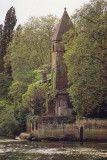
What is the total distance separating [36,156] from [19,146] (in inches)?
295

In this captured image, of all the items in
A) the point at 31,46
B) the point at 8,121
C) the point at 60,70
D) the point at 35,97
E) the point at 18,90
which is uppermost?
the point at 31,46

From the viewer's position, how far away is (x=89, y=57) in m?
40.2

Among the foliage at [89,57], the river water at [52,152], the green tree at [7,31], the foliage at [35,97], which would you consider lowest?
the river water at [52,152]

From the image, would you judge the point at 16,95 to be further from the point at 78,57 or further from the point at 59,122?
the point at 78,57

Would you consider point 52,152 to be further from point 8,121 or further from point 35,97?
point 8,121

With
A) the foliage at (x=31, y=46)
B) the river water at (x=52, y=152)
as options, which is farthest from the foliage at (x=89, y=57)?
the foliage at (x=31, y=46)

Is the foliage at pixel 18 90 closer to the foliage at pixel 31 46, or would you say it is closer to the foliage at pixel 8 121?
the foliage at pixel 8 121

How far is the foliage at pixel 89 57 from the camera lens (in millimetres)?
39375

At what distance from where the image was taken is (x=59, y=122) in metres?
45.9

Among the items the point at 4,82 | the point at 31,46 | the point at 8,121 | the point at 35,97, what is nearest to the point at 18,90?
the point at 8,121

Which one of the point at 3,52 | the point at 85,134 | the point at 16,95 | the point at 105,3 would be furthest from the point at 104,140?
the point at 3,52

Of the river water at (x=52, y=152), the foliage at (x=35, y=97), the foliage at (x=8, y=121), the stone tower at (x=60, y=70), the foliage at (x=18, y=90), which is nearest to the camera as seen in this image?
the river water at (x=52, y=152)

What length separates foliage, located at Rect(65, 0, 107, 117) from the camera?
129 feet

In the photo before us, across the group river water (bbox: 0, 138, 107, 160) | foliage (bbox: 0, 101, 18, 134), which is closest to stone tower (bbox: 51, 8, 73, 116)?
foliage (bbox: 0, 101, 18, 134)
